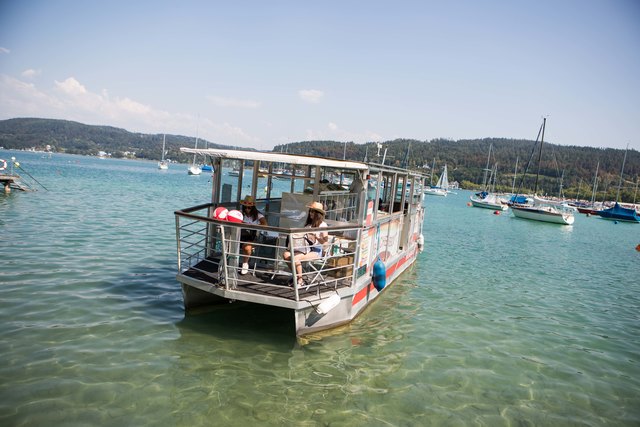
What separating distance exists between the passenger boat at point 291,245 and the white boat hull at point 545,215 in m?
43.2

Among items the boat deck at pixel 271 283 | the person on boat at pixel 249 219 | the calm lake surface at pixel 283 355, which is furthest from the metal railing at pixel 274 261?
the calm lake surface at pixel 283 355

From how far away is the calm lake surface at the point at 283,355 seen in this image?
6102 mm

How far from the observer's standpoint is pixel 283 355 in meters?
7.79

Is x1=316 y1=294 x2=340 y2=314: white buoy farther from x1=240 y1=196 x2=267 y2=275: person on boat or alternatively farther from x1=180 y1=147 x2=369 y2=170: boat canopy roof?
x1=180 y1=147 x2=369 y2=170: boat canopy roof

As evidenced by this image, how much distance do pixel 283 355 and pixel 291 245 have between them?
6.74 ft

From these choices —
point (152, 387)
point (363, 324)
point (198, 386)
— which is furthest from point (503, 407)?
point (152, 387)

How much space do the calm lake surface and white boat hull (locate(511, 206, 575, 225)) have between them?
38.0 metres

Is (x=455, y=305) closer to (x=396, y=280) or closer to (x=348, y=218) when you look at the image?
(x=396, y=280)

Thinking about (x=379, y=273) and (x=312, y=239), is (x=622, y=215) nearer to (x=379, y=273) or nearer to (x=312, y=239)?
(x=379, y=273)

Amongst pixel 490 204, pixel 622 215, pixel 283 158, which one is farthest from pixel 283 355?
pixel 622 215

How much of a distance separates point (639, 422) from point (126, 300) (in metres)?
9.93

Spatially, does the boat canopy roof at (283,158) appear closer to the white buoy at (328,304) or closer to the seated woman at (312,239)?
the seated woman at (312,239)

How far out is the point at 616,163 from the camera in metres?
174

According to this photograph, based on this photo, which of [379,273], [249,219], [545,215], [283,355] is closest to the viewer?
[283,355]
